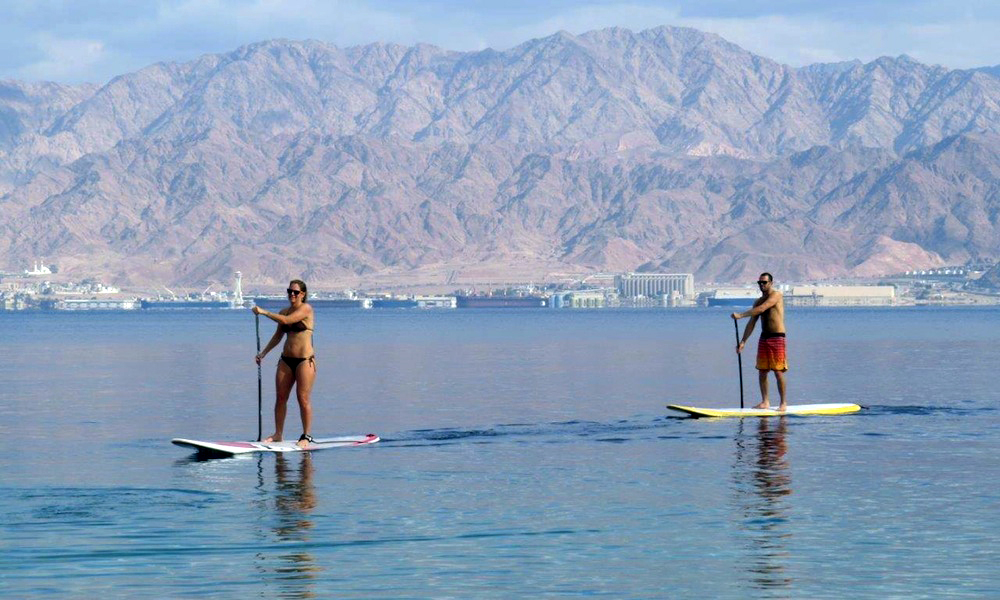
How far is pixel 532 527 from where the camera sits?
86.6 feet

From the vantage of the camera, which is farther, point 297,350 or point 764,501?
point 297,350

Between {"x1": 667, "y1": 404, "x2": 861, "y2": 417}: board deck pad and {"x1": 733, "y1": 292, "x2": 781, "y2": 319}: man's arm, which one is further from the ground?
{"x1": 733, "y1": 292, "x2": 781, "y2": 319}: man's arm

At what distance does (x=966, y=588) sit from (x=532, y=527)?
7.12 meters

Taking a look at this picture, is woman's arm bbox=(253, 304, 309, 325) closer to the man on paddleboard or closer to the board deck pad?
the man on paddleboard

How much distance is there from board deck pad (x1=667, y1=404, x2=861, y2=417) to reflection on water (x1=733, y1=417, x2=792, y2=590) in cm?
206

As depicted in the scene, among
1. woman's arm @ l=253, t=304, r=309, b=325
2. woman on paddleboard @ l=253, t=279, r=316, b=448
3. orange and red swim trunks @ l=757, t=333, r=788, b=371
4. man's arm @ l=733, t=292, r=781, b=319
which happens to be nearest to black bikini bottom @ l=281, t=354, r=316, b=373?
woman on paddleboard @ l=253, t=279, r=316, b=448

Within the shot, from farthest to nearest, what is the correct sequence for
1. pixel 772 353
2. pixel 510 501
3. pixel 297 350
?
pixel 772 353
pixel 297 350
pixel 510 501

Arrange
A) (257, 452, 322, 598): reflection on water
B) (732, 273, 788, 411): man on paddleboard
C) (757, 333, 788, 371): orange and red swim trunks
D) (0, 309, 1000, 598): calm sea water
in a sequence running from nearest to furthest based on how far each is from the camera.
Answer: (257, 452, 322, 598): reflection on water
(0, 309, 1000, 598): calm sea water
(732, 273, 788, 411): man on paddleboard
(757, 333, 788, 371): orange and red swim trunks

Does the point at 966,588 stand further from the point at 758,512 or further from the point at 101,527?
the point at 101,527

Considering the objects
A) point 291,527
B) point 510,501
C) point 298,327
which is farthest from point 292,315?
point 291,527

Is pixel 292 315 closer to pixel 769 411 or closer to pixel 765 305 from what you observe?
pixel 765 305

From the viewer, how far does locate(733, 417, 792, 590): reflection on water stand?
2295cm

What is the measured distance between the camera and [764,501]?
28875mm

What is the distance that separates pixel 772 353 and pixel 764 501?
14.1 m
